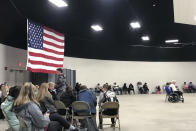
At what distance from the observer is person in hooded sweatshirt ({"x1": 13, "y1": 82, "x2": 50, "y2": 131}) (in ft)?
9.96

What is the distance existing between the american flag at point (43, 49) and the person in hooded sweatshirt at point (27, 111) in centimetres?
533

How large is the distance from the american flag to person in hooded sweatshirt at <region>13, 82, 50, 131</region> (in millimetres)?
5333

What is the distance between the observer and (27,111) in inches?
120

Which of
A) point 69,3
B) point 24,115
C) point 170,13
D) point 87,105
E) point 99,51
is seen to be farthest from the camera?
point 99,51

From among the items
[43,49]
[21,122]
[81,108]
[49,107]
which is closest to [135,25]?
[43,49]

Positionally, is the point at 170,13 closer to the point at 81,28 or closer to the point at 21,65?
the point at 81,28

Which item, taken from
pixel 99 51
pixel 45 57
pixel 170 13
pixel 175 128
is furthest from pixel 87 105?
pixel 99 51

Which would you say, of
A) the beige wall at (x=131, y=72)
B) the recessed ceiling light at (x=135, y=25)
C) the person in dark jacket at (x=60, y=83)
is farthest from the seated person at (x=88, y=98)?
the beige wall at (x=131, y=72)

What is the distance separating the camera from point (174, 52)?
62.2 ft

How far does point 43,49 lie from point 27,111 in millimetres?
6643

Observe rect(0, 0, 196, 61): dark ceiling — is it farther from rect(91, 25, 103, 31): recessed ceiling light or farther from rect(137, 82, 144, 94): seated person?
rect(137, 82, 144, 94): seated person

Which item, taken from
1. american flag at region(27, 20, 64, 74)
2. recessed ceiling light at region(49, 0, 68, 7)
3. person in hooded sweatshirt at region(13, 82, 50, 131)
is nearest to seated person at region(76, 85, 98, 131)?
person in hooded sweatshirt at region(13, 82, 50, 131)

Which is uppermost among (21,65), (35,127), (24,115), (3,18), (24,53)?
(3,18)

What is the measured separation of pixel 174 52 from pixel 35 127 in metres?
17.9
